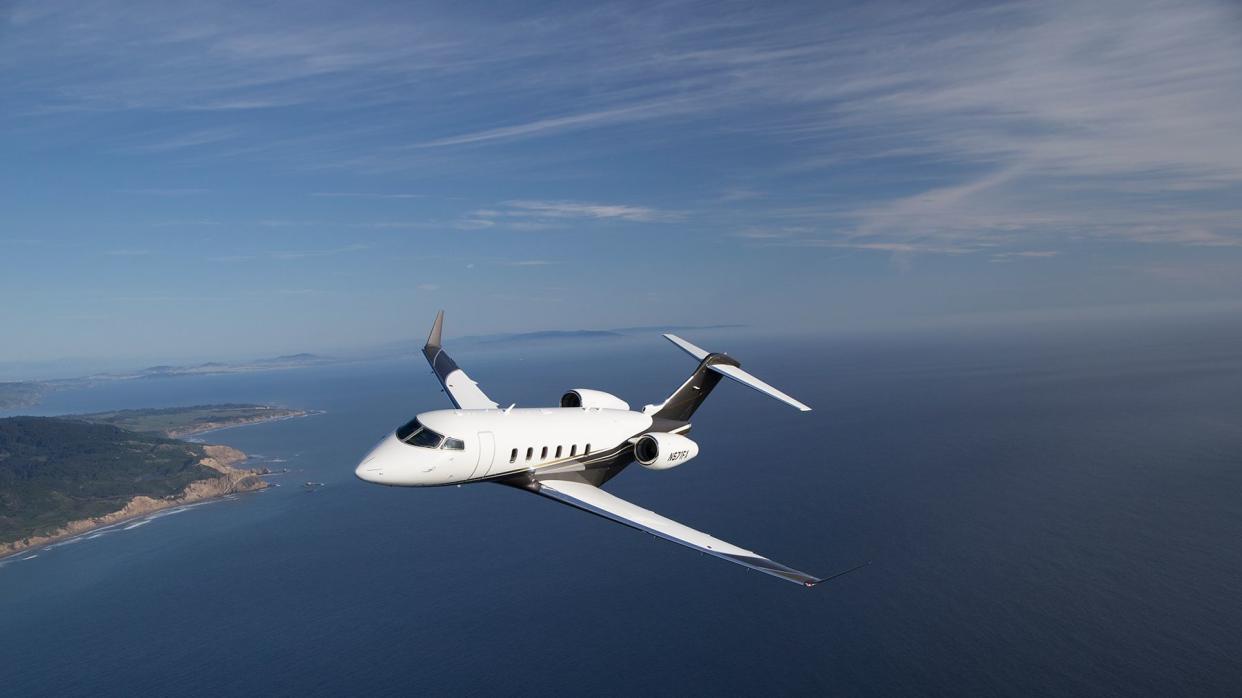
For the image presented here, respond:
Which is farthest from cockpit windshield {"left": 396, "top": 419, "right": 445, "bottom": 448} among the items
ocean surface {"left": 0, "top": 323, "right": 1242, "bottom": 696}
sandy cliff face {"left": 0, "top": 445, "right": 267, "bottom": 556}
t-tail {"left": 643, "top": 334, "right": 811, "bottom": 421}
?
sandy cliff face {"left": 0, "top": 445, "right": 267, "bottom": 556}

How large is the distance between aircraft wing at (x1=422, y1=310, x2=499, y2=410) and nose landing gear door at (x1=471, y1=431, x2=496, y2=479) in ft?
21.9

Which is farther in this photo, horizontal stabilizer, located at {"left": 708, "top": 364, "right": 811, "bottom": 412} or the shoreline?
the shoreline

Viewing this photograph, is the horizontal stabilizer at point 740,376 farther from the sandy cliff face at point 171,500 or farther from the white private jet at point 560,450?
the sandy cliff face at point 171,500

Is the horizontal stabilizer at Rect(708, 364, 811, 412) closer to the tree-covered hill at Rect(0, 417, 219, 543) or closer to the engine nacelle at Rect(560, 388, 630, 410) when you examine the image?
the engine nacelle at Rect(560, 388, 630, 410)

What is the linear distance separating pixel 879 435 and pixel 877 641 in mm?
108077

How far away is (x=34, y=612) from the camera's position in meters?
111

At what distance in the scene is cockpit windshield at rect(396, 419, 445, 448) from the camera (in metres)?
30.6

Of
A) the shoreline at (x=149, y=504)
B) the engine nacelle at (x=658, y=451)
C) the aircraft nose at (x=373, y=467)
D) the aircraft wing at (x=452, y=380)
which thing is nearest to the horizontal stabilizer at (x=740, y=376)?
the engine nacelle at (x=658, y=451)

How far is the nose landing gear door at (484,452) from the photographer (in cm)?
3105

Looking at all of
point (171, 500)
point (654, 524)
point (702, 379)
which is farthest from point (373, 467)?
point (171, 500)

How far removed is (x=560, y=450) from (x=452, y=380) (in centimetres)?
1386

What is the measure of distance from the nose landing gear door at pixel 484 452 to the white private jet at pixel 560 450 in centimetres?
5

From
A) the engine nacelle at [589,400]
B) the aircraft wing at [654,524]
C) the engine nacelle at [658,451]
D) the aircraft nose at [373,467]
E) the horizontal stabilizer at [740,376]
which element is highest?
the horizontal stabilizer at [740,376]

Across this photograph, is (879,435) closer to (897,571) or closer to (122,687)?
(897,571)
